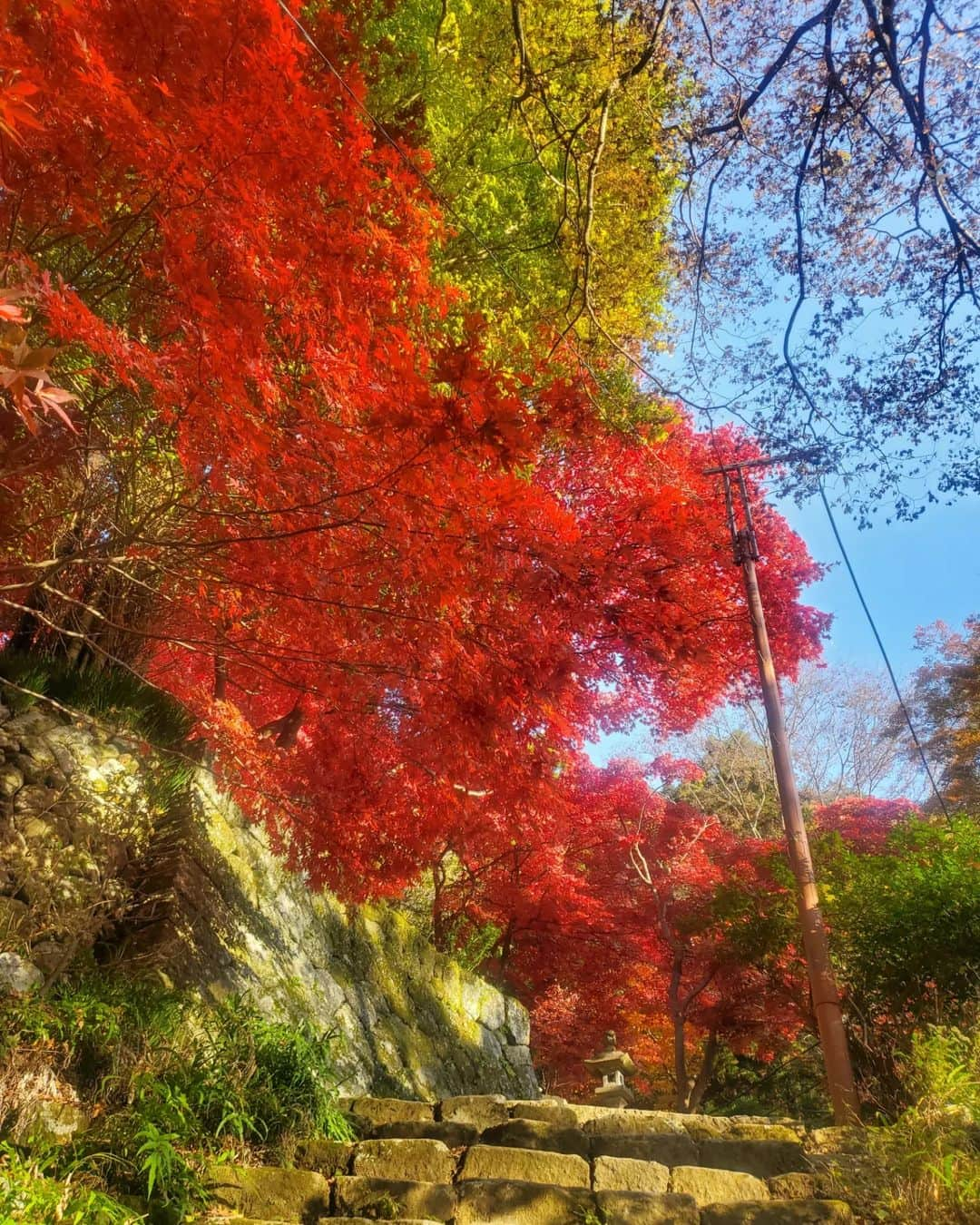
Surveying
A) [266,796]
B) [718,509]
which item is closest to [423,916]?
[266,796]

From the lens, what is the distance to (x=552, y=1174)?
401cm

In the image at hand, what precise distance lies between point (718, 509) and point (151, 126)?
6590 millimetres

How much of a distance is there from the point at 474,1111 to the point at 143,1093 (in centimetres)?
266

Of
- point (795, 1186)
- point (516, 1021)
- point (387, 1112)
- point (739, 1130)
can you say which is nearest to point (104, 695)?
point (387, 1112)

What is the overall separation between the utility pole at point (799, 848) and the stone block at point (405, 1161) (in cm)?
308

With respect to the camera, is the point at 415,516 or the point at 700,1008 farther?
the point at 700,1008

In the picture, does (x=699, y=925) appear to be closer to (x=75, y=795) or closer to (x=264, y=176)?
(x=75, y=795)

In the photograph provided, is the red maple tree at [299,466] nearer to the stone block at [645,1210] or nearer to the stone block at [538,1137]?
the stone block at [538,1137]

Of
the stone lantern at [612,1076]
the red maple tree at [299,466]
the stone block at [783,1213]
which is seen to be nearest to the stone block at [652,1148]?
the stone block at [783,1213]

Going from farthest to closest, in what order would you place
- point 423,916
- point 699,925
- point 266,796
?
point 423,916
point 699,925
point 266,796

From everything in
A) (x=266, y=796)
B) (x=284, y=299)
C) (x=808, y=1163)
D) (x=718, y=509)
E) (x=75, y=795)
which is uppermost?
(x=718, y=509)

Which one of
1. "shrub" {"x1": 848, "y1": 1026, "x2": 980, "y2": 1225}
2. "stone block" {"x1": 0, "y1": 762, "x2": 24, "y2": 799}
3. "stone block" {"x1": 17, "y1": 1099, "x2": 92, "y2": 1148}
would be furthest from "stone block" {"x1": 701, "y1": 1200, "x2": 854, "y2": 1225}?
"stone block" {"x1": 0, "y1": 762, "x2": 24, "y2": 799}

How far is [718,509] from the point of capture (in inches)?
341

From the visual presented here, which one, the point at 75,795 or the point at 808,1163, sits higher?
the point at 75,795
